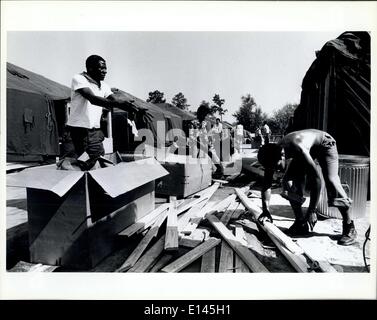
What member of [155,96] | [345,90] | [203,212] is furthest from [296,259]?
[155,96]

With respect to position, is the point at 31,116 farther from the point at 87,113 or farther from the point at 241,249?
the point at 241,249

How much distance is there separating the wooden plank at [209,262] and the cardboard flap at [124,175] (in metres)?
1.09

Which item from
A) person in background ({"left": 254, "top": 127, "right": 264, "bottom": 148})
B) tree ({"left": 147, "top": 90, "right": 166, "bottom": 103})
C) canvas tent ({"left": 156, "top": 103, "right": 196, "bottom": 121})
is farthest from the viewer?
canvas tent ({"left": 156, "top": 103, "right": 196, "bottom": 121})

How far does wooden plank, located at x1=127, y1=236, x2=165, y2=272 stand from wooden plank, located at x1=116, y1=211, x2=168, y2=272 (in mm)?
44

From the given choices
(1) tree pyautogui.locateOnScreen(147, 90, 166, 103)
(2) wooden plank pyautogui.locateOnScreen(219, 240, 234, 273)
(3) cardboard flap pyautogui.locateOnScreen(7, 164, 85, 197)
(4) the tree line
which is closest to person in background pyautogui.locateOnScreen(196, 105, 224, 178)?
(4) the tree line

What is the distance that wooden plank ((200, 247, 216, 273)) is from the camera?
8.64 ft

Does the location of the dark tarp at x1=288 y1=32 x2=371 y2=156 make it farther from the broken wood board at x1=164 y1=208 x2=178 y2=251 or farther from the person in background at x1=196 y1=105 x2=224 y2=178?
the broken wood board at x1=164 y1=208 x2=178 y2=251

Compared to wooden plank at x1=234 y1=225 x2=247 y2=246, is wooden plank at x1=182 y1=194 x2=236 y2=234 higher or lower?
higher

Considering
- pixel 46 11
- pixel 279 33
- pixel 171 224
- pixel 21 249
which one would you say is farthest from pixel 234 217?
pixel 46 11

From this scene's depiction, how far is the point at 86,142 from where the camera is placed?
288 cm

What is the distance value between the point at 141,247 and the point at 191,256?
0.58 m

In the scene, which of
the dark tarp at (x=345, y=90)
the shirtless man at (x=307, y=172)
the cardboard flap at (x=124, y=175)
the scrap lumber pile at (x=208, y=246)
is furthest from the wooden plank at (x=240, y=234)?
the dark tarp at (x=345, y=90)

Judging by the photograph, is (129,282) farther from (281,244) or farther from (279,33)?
(279,33)

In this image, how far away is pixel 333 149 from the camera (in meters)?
3.29
